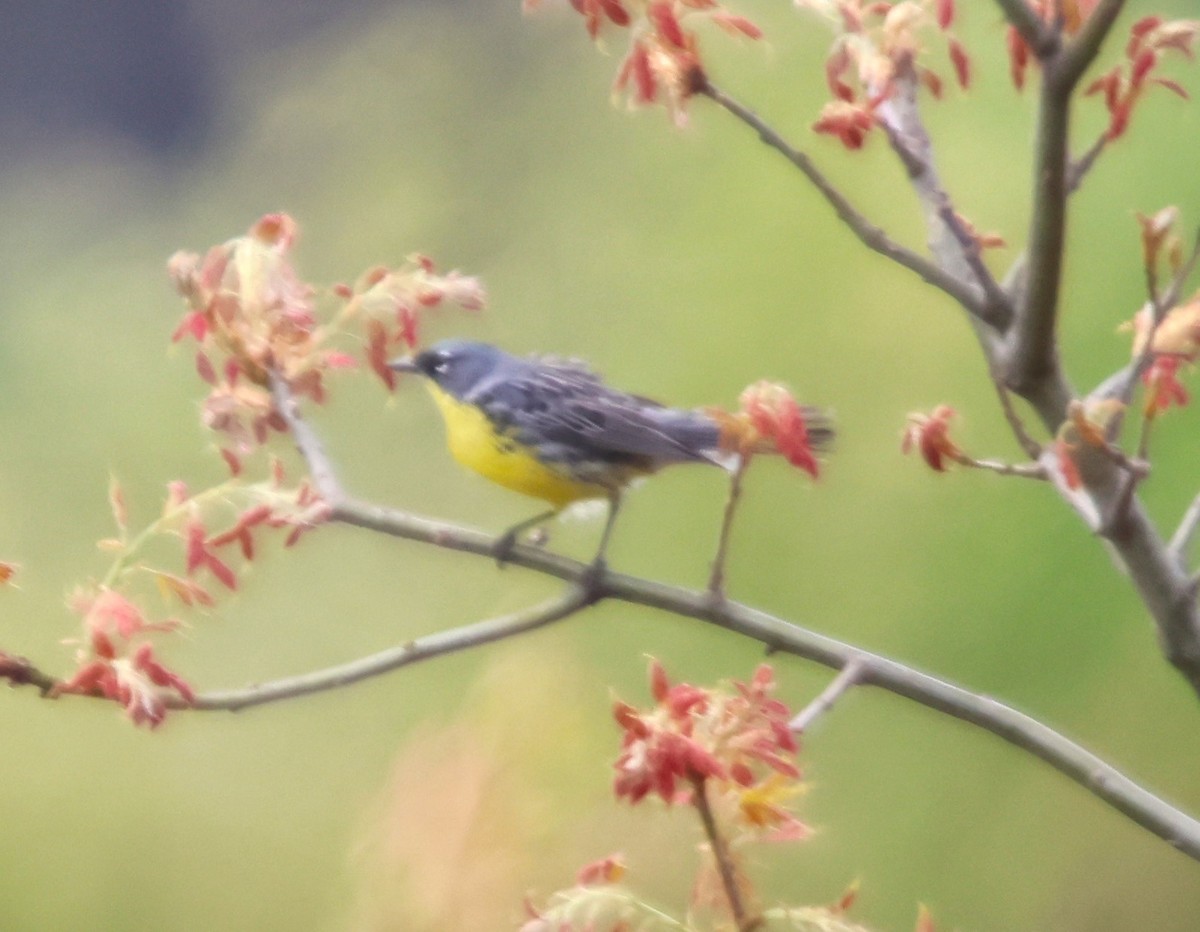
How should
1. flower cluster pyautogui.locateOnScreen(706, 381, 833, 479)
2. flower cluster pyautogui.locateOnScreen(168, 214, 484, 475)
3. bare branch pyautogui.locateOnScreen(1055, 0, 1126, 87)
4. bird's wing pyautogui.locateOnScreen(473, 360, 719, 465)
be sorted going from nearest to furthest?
bare branch pyautogui.locateOnScreen(1055, 0, 1126, 87), flower cluster pyautogui.locateOnScreen(706, 381, 833, 479), flower cluster pyautogui.locateOnScreen(168, 214, 484, 475), bird's wing pyautogui.locateOnScreen(473, 360, 719, 465)

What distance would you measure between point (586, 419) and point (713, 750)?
424mm

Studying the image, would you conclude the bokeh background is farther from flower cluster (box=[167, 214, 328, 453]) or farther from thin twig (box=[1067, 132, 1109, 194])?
thin twig (box=[1067, 132, 1109, 194])

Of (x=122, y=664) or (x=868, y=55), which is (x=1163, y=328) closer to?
(x=868, y=55)

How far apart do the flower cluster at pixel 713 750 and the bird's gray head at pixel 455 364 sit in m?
0.48

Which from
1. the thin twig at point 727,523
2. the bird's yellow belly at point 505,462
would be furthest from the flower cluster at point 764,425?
the bird's yellow belly at point 505,462

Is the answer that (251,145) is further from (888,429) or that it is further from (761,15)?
Result: (888,429)

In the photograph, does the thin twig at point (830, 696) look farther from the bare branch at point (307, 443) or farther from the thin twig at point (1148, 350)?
the bare branch at point (307, 443)

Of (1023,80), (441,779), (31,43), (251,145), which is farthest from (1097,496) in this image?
(31,43)

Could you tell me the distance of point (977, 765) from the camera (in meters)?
0.95

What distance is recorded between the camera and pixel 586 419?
884 mm

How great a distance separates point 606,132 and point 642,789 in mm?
689

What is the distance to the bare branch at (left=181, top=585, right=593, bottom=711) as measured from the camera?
569mm

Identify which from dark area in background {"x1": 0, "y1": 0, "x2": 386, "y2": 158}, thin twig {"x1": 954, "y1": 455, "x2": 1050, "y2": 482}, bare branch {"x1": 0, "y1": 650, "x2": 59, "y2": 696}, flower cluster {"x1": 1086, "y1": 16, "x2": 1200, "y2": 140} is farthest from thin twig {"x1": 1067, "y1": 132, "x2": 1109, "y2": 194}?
dark area in background {"x1": 0, "y1": 0, "x2": 386, "y2": 158}

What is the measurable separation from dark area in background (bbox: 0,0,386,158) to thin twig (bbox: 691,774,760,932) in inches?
29.0
